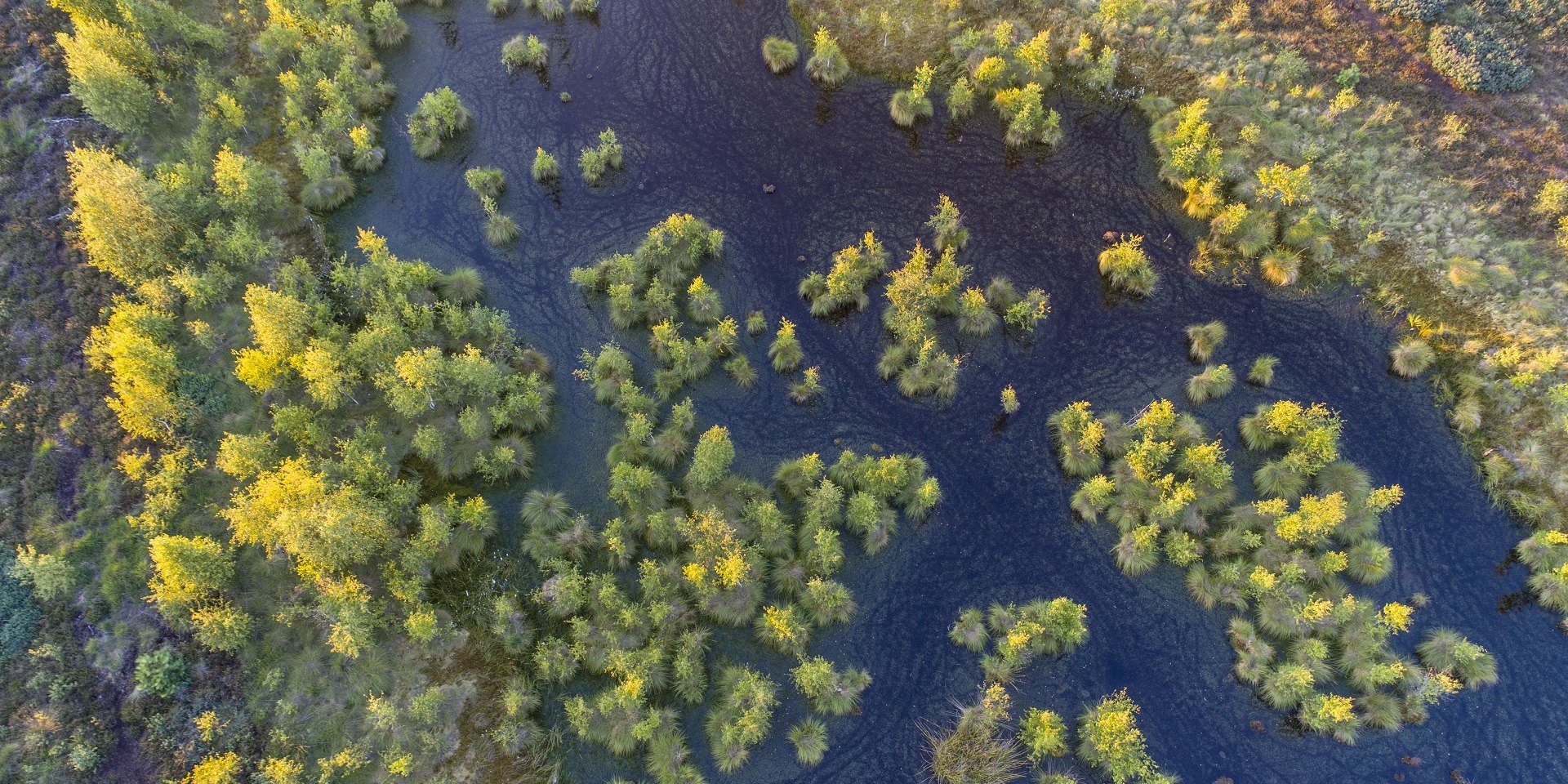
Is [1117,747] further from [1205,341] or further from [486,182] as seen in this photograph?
[486,182]

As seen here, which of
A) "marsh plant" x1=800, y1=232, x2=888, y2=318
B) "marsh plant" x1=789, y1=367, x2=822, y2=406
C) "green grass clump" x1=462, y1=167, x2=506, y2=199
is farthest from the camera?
"green grass clump" x1=462, y1=167, x2=506, y2=199

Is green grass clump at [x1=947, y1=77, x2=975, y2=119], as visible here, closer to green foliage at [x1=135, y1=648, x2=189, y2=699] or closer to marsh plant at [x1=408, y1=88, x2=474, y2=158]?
marsh plant at [x1=408, y1=88, x2=474, y2=158]

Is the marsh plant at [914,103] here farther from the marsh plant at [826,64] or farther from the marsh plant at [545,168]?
the marsh plant at [545,168]

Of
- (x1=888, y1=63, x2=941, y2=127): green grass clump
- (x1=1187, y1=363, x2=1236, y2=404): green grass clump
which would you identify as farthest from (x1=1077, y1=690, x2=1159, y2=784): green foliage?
(x1=888, y1=63, x2=941, y2=127): green grass clump

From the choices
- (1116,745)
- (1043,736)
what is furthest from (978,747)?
(1116,745)

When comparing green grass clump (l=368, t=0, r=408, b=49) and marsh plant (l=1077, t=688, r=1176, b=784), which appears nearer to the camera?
marsh plant (l=1077, t=688, r=1176, b=784)

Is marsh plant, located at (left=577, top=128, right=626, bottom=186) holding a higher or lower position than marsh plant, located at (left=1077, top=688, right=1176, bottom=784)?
higher

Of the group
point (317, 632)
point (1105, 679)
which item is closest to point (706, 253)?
point (317, 632)
